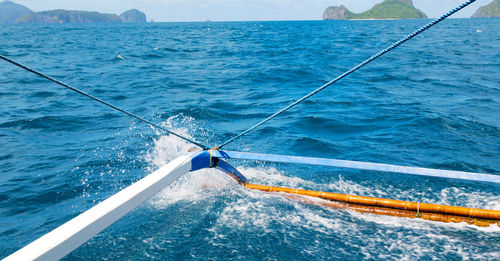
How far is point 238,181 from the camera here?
5.24 meters

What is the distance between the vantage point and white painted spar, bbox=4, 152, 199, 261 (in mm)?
2311

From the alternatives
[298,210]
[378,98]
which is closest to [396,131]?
[378,98]

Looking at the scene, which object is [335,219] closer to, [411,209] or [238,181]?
[411,209]

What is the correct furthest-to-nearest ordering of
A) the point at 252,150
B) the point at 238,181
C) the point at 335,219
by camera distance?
the point at 252,150 < the point at 238,181 < the point at 335,219

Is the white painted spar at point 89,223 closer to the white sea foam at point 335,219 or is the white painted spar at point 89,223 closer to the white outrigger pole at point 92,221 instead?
the white outrigger pole at point 92,221

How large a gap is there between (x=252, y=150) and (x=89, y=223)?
15.7 feet

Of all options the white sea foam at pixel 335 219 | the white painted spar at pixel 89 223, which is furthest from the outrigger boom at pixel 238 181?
the white sea foam at pixel 335 219

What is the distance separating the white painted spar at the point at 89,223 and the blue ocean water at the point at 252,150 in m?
0.83

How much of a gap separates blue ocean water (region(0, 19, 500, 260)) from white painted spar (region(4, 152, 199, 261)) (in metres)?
0.83

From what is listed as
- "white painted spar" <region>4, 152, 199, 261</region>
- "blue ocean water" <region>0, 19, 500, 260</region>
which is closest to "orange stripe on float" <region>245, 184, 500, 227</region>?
"blue ocean water" <region>0, 19, 500, 260</region>

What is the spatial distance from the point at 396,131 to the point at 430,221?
428cm

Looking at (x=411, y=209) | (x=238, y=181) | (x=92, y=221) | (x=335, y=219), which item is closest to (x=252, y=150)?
A: (x=238, y=181)

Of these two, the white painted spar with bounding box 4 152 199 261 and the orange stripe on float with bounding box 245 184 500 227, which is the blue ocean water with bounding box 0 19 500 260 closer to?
the orange stripe on float with bounding box 245 184 500 227

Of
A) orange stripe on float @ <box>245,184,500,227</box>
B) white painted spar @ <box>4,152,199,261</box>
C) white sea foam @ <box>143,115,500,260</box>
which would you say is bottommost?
white sea foam @ <box>143,115,500,260</box>
